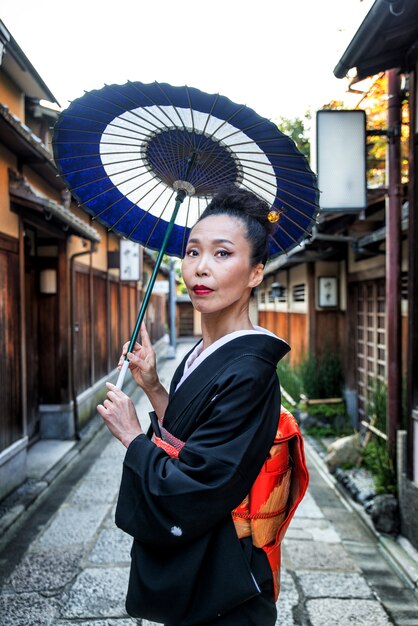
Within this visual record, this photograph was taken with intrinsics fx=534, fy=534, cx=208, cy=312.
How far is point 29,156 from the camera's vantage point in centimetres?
773

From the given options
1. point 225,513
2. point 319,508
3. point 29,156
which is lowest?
point 319,508

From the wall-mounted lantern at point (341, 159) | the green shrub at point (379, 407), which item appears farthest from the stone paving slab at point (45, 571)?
the wall-mounted lantern at point (341, 159)

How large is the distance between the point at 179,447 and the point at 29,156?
6735 mm

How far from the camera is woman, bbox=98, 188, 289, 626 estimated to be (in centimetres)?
189

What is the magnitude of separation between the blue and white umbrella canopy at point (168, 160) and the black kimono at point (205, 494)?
0.92 m

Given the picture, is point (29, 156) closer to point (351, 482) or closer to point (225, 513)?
point (351, 482)

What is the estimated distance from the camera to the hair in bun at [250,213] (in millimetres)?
2266

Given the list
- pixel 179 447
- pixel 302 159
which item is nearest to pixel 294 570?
pixel 179 447

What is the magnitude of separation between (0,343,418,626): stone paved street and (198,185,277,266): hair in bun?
3.20m

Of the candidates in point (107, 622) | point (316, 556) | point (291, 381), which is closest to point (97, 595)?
point (107, 622)

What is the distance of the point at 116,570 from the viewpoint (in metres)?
4.95

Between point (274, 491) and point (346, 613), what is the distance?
9.30 ft

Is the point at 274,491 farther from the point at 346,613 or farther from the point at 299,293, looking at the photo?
the point at 299,293

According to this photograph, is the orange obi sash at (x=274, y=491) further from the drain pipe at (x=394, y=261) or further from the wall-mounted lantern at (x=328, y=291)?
the wall-mounted lantern at (x=328, y=291)
